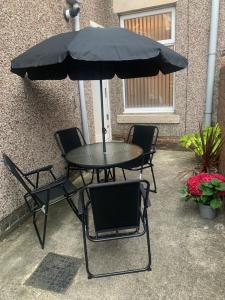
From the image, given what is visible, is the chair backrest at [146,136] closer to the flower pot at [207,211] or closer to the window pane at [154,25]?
the flower pot at [207,211]

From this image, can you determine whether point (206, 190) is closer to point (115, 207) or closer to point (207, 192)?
point (207, 192)

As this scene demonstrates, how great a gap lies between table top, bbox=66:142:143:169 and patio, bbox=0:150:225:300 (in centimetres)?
75

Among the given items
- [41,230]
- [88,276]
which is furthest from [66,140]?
[88,276]

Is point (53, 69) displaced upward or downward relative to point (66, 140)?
upward

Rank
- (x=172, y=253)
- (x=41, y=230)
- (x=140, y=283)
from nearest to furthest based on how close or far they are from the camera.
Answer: (x=140, y=283), (x=172, y=253), (x=41, y=230)

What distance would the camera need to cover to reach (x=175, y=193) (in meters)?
3.47

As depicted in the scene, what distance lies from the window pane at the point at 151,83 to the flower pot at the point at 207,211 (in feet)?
10.8

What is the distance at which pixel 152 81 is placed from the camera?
5594mm

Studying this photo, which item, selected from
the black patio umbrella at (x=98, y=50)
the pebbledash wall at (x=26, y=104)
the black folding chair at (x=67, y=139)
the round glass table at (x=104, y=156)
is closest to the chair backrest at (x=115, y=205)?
the round glass table at (x=104, y=156)

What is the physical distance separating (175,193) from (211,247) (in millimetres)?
1199

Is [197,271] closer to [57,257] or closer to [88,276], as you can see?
[88,276]

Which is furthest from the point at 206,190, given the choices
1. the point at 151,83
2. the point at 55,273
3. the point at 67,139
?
the point at 151,83

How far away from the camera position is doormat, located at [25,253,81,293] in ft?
6.46

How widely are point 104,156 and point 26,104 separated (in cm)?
121
